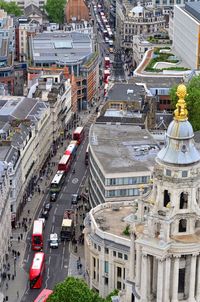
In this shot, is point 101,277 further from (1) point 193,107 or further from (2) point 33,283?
(1) point 193,107

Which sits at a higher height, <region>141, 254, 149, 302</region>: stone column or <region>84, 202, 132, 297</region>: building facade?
<region>141, 254, 149, 302</region>: stone column

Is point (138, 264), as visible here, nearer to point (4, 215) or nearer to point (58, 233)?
point (4, 215)

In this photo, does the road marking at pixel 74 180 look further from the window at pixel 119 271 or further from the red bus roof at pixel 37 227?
the window at pixel 119 271

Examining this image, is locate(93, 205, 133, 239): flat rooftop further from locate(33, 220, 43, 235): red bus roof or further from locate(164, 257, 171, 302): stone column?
locate(164, 257, 171, 302): stone column

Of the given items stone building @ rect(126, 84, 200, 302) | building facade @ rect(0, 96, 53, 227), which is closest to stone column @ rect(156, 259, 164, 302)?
stone building @ rect(126, 84, 200, 302)

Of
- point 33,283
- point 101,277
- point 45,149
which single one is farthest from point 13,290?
point 45,149

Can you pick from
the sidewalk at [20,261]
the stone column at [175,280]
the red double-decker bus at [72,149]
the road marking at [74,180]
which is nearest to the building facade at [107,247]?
the sidewalk at [20,261]

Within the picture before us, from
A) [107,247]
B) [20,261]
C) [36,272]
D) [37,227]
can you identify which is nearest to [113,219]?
[107,247]
